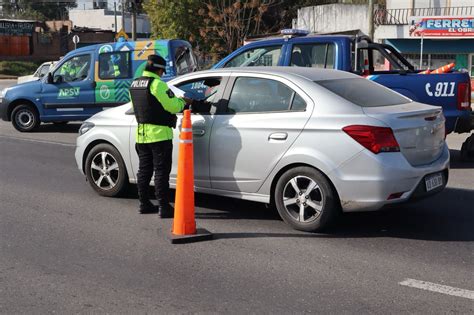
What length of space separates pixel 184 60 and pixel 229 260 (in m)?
8.96

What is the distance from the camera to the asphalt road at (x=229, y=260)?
4566 millimetres

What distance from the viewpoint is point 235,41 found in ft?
115

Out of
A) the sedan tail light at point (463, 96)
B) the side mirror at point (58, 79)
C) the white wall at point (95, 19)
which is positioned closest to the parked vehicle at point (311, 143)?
the sedan tail light at point (463, 96)

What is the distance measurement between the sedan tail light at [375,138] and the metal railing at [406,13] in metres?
25.8

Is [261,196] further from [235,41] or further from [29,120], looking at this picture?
[235,41]

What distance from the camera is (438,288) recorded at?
4793mm

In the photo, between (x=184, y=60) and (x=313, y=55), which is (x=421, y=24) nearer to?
(x=184, y=60)

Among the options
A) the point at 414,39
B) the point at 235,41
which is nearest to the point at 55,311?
the point at 414,39

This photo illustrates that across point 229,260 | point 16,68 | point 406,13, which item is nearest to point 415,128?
point 229,260

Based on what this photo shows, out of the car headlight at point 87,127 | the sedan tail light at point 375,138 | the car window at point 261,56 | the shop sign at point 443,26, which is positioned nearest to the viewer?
the sedan tail light at point 375,138

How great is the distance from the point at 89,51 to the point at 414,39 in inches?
807

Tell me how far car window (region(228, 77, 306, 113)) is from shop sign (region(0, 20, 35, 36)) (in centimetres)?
5958

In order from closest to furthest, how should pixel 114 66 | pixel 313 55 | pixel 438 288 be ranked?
pixel 438 288 → pixel 313 55 → pixel 114 66

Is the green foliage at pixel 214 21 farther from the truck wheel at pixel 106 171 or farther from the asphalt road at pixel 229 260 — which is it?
the asphalt road at pixel 229 260
